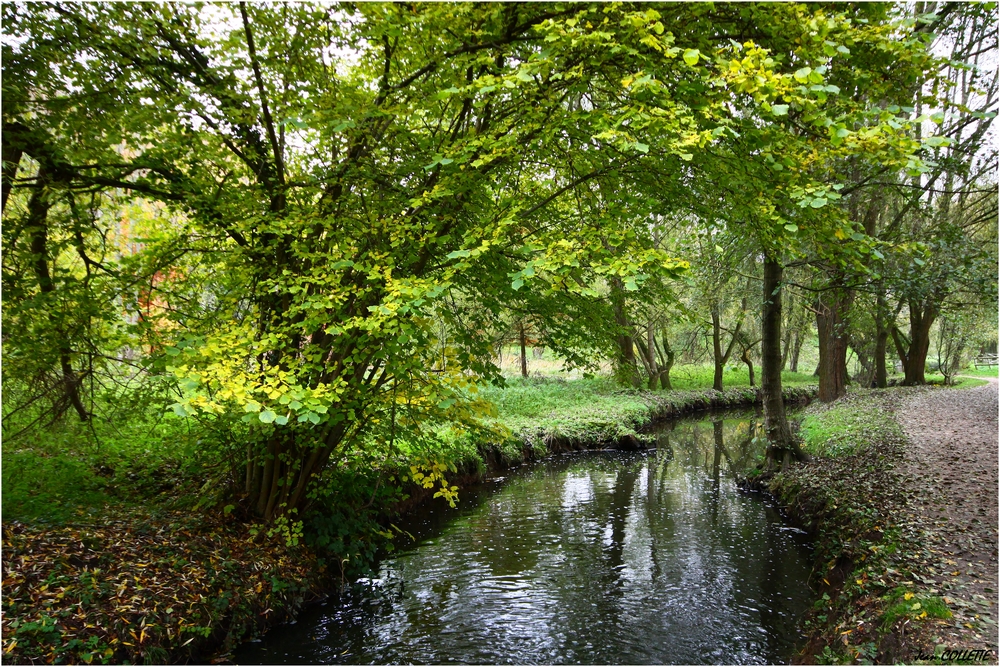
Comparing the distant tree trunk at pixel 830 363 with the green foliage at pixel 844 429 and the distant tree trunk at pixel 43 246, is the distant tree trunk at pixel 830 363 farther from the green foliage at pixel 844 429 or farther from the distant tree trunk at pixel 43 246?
the distant tree trunk at pixel 43 246

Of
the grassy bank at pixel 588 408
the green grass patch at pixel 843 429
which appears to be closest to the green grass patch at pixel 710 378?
the grassy bank at pixel 588 408

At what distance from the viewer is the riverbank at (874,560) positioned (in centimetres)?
420

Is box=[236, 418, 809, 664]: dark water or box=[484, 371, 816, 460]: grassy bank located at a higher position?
box=[484, 371, 816, 460]: grassy bank

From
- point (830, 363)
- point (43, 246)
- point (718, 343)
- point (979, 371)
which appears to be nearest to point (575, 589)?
point (43, 246)

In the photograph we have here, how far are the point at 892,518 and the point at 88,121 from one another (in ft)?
30.0

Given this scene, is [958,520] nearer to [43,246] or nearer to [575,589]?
[575,589]

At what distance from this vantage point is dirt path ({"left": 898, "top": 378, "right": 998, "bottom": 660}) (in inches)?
166

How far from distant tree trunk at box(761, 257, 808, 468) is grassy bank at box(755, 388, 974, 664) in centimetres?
44

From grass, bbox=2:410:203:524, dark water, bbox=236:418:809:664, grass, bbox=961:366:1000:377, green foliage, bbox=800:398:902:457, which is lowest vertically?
dark water, bbox=236:418:809:664

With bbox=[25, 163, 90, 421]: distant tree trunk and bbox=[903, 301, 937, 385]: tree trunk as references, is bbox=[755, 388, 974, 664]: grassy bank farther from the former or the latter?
bbox=[903, 301, 937, 385]: tree trunk

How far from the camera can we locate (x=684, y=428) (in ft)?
66.0

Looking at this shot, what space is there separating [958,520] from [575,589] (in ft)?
14.0

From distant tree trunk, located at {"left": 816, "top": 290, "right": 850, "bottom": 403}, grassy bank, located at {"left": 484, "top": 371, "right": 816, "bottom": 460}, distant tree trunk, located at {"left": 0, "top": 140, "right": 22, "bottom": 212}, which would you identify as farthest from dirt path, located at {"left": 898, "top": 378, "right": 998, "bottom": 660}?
distant tree trunk, located at {"left": 0, "top": 140, "right": 22, "bottom": 212}

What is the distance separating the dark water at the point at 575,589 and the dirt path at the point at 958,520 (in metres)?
1.47
